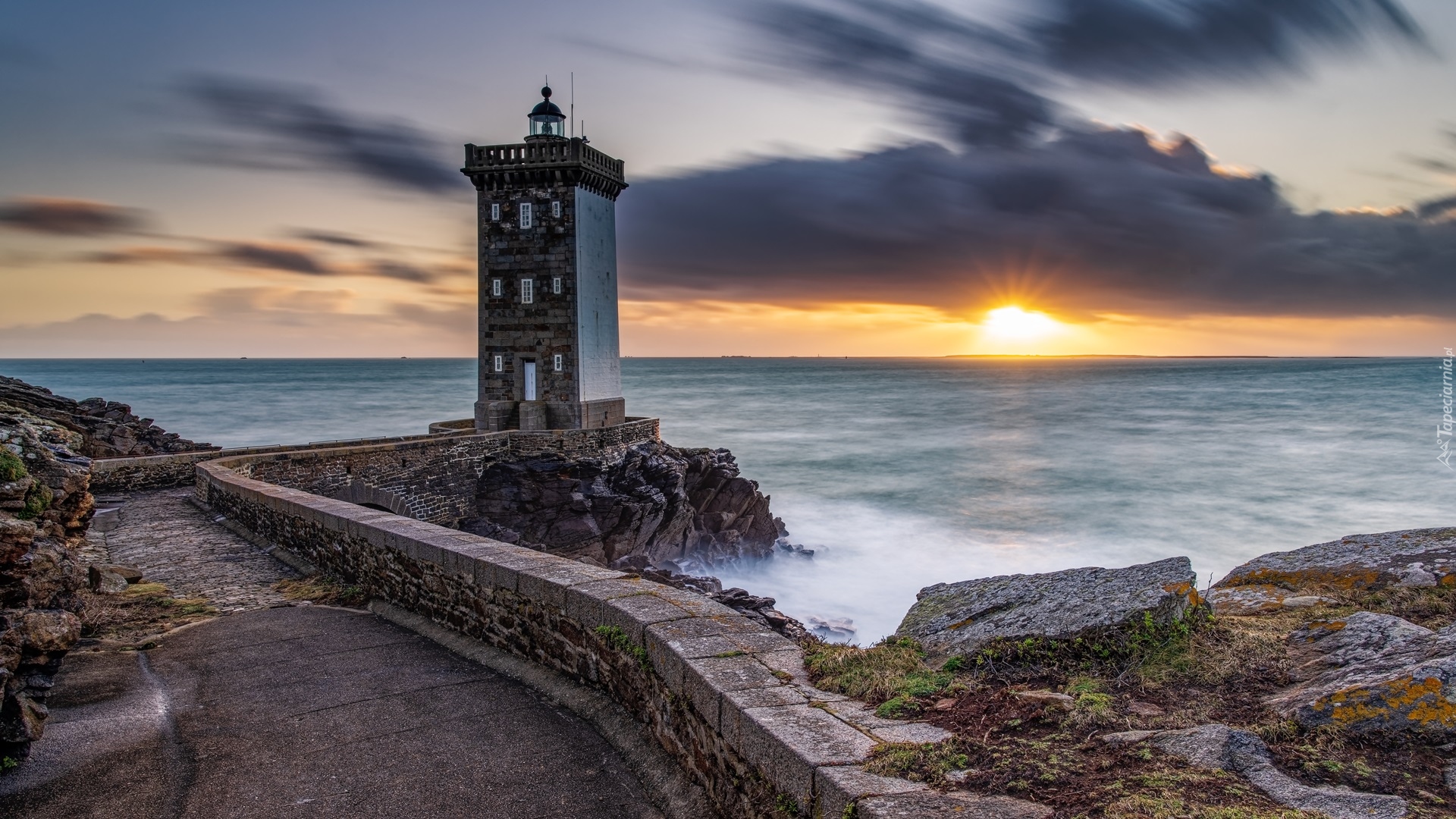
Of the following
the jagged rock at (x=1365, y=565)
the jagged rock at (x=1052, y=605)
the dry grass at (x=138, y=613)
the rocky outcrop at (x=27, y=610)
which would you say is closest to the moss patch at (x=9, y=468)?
the rocky outcrop at (x=27, y=610)

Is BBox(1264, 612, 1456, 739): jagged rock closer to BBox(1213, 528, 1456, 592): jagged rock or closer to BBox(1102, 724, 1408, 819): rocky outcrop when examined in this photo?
BBox(1102, 724, 1408, 819): rocky outcrop

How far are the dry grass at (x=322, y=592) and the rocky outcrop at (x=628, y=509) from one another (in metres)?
12.1

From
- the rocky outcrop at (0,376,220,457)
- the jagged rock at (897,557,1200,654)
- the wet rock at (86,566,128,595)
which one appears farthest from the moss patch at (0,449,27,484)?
the rocky outcrop at (0,376,220,457)

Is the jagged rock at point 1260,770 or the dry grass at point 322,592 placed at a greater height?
the jagged rock at point 1260,770

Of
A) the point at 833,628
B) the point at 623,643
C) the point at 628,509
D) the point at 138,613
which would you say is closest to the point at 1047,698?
the point at 623,643

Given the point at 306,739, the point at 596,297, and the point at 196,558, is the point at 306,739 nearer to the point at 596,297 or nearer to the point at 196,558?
the point at 196,558

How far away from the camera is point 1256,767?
2.66 metres

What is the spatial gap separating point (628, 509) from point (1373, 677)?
20.2 meters

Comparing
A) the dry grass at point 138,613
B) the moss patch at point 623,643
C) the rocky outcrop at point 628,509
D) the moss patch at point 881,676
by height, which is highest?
the moss patch at point 881,676

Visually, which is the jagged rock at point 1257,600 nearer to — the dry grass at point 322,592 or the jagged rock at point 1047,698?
the jagged rock at point 1047,698

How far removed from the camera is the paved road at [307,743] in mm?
3973

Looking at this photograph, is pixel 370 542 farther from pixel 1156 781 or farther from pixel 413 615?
pixel 1156 781

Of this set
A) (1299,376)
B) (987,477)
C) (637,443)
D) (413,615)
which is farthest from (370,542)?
(1299,376)

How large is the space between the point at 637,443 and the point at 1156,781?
2429 cm
